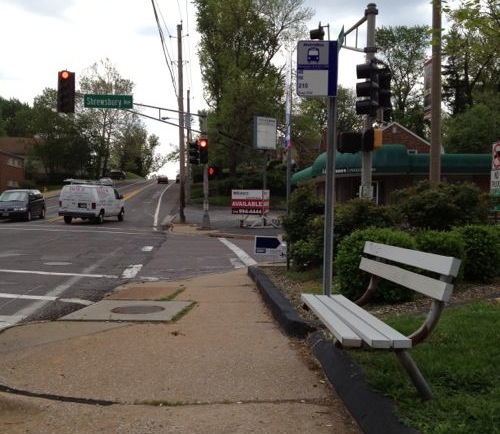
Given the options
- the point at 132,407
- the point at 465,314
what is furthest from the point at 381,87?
the point at 132,407

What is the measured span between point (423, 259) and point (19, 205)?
29705 mm

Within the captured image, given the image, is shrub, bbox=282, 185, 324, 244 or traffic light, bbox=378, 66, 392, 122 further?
traffic light, bbox=378, 66, 392, 122

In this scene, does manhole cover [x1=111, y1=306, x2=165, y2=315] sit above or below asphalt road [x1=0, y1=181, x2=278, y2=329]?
above

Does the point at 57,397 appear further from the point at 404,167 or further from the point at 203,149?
the point at 404,167

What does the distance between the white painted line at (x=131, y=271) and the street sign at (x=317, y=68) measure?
737 cm

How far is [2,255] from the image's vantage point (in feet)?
51.2

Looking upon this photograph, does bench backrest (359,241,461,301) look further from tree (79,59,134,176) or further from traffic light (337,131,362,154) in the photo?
tree (79,59,134,176)

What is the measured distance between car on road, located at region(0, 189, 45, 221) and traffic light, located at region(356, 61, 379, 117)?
2394 centimetres

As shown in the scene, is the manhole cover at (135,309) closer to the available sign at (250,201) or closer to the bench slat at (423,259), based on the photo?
the bench slat at (423,259)

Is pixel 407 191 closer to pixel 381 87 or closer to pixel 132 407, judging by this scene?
pixel 381 87

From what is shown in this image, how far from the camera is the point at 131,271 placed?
1388cm

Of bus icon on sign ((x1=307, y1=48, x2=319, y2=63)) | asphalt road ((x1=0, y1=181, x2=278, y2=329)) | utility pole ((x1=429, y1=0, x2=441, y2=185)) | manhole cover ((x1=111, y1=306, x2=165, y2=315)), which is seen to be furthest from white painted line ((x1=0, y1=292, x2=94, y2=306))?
utility pole ((x1=429, y1=0, x2=441, y2=185))

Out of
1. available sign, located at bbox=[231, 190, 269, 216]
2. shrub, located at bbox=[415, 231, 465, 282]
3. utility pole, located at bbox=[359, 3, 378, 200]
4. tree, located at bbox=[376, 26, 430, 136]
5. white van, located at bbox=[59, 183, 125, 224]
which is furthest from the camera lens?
tree, located at bbox=[376, 26, 430, 136]

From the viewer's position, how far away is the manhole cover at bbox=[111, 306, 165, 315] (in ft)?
27.9
